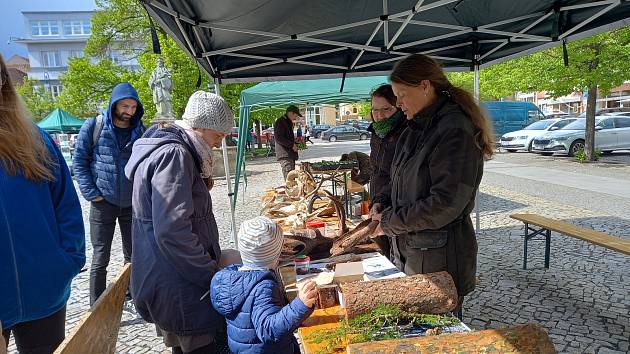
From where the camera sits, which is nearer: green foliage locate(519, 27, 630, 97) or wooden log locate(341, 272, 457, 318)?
wooden log locate(341, 272, 457, 318)

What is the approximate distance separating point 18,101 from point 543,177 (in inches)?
457

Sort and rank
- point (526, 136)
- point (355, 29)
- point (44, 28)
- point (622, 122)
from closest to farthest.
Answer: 1. point (355, 29)
2. point (622, 122)
3. point (526, 136)
4. point (44, 28)

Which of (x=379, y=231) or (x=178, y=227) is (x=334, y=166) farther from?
(x=178, y=227)

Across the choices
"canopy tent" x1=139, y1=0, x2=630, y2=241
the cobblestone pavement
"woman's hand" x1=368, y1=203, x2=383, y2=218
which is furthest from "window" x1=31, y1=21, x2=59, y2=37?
"woman's hand" x1=368, y1=203, x2=383, y2=218

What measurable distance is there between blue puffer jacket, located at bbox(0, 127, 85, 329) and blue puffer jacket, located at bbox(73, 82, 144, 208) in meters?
1.54

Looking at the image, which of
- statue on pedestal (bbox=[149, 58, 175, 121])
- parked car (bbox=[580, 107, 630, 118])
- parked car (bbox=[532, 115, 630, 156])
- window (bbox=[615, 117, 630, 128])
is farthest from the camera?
parked car (bbox=[580, 107, 630, 118])

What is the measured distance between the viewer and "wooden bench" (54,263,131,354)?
105 centimetres

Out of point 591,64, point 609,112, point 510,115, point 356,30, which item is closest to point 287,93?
point 356,30

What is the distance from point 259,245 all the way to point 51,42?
71011mm

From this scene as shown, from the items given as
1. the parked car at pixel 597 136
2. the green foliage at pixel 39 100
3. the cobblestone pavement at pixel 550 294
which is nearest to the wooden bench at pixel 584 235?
the cobblestone pavement at pixel 550 294

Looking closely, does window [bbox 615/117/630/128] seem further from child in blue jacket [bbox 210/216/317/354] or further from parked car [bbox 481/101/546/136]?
child in blue jacket [bbox 210/216/317/354]

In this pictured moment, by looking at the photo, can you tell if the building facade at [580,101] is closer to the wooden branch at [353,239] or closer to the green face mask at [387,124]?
the green face mask at [387,124]

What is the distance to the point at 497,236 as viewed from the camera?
5.63 m

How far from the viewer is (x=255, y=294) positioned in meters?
1.50
